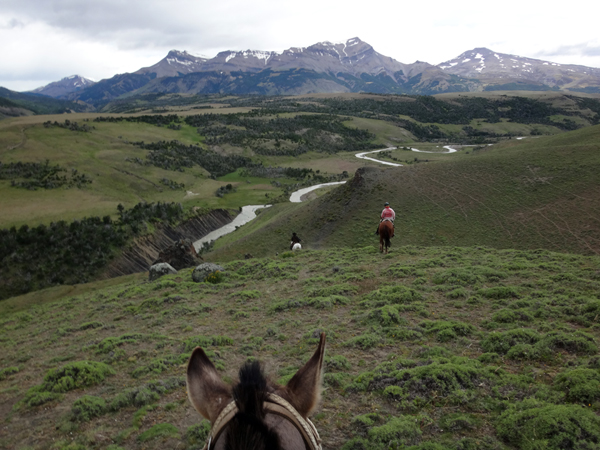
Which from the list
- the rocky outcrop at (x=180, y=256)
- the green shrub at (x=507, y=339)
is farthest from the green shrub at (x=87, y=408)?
the rocky outcrop at (x=180, y=256)

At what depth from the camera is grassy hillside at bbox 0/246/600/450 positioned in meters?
5.90

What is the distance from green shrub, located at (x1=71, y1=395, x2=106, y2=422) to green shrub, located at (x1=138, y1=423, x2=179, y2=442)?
70.7 inches

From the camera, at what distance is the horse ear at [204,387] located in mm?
2891

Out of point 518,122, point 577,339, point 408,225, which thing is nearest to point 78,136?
point 408,225

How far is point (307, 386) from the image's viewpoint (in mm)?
2926

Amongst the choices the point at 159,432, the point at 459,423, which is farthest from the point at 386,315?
the point at 159,432

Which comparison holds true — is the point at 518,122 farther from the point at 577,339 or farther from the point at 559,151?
the point at 577,339

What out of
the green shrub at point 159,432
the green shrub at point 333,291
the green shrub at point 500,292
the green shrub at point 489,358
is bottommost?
the green shrub at point 333,291

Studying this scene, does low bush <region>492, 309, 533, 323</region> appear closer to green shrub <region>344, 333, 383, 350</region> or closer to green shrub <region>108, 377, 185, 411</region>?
green shrub <region>344, 333, 383, 350</region>

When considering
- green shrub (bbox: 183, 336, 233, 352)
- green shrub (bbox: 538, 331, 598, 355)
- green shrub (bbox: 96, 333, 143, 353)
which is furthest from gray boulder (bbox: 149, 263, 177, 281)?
green shrub (bbox: 538, 331, 598, 355)

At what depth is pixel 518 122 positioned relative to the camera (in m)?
157

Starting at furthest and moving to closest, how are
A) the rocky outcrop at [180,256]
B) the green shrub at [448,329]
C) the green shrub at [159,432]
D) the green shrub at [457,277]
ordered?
the rocky outcrop at [180,256] → the green shrub at [457,277] → the green shrub at [448,329] → the green shrub at [159,432]

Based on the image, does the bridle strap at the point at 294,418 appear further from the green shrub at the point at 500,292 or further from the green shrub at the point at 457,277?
the green shrub at the point at 457,277

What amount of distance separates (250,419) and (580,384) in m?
7.09
